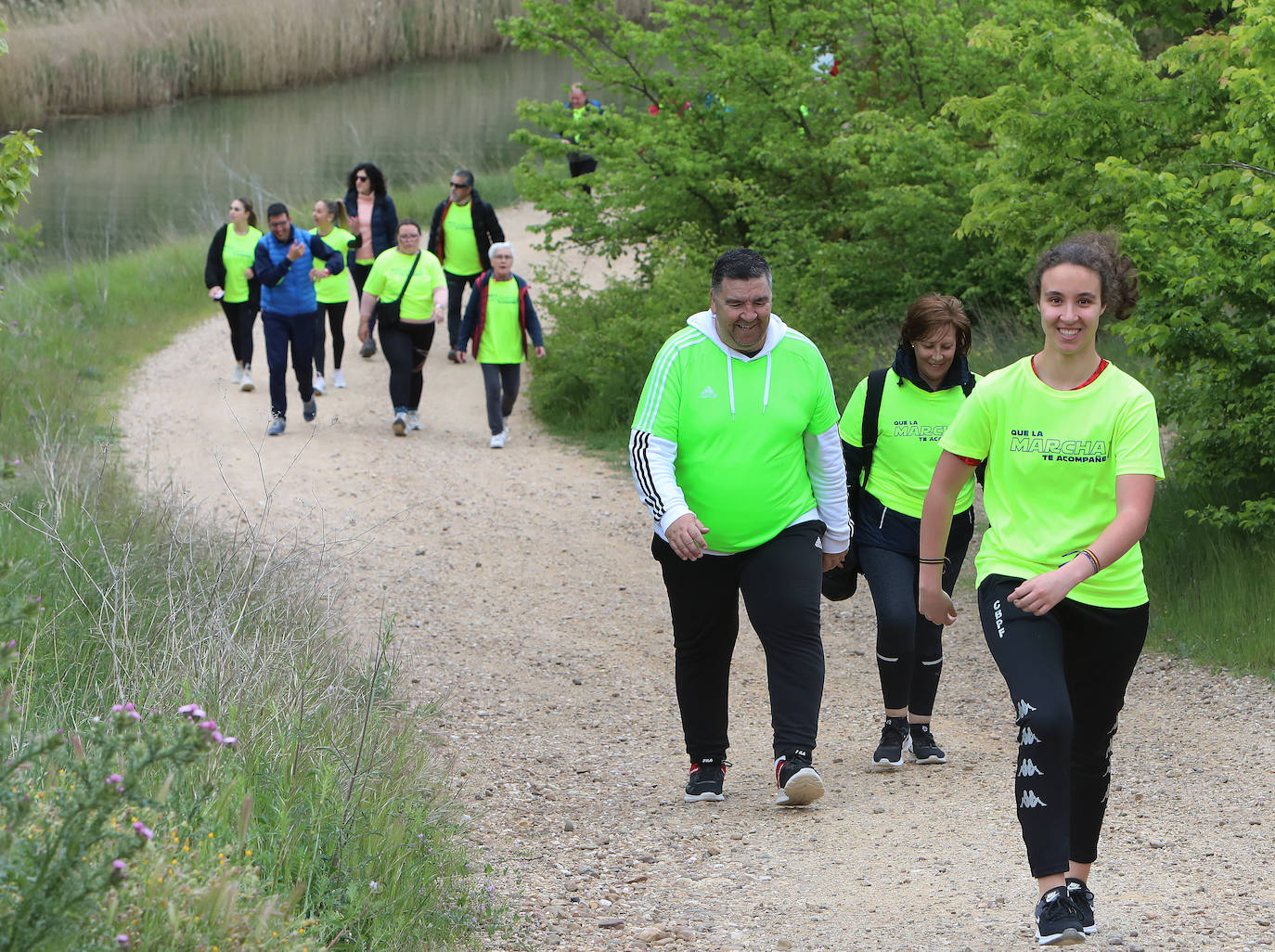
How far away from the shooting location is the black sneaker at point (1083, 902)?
12.8 ft

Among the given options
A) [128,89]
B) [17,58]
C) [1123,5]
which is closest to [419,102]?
[128,89]

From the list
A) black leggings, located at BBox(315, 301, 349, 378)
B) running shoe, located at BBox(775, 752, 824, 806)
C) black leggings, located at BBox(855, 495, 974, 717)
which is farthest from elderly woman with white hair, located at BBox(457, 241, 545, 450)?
running shoe, located at BBox(775, 752, 824, 806)

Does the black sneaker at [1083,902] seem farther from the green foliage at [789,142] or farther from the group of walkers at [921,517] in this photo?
the green foliage at [789,142]

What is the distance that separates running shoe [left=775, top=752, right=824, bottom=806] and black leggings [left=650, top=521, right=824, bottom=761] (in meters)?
→ 0.04

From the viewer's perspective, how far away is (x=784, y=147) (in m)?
13.6

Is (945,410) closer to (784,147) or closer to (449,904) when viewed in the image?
(449,904)

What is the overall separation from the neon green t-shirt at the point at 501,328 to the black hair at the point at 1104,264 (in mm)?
8499

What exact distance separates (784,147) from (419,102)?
2187 centimetres

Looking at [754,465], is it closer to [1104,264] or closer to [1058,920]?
[1104,264]

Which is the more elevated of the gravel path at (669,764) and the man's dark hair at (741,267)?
the man's dark hair at (741,267)

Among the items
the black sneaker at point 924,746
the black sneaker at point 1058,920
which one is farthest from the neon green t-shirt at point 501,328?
the black sneaker at point 1058,920

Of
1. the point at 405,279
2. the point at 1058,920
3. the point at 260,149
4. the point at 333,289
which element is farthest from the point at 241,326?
the point at 260,149

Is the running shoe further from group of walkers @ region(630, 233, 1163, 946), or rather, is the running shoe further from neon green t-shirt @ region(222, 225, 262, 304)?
neon green t-shirt @ region(222, 225, 262, 304)

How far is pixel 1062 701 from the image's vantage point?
148 inches
